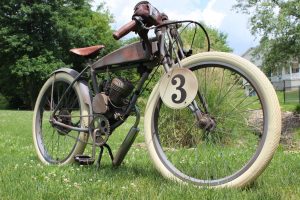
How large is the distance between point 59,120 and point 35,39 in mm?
37062

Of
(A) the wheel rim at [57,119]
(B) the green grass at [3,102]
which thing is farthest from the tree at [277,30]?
(B) the green grass at [3,102]

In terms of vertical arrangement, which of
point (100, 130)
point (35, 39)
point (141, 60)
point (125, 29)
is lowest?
point (100, 130)

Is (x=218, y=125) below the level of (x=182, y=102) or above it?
below

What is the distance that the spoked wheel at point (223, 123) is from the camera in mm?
3205

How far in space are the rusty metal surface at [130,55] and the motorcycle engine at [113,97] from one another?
0.18 meters

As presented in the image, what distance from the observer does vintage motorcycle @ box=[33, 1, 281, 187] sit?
10.9 feet

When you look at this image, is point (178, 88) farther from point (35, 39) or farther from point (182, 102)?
point (35, 39)

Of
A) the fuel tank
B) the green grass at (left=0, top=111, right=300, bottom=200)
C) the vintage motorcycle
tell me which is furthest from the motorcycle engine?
the green grass at (left=0, top=111, right=300, bottom=200)

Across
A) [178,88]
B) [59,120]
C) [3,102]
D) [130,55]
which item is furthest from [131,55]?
[3,102]

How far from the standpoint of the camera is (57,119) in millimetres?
5191

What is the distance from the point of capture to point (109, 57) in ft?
14.6

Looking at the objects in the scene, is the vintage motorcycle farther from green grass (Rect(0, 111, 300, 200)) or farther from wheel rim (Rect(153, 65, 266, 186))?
green grass (Rect(0, 111, 300, 200))

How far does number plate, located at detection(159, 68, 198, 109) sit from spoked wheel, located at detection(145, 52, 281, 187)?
0.13 m

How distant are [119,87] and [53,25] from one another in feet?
123
